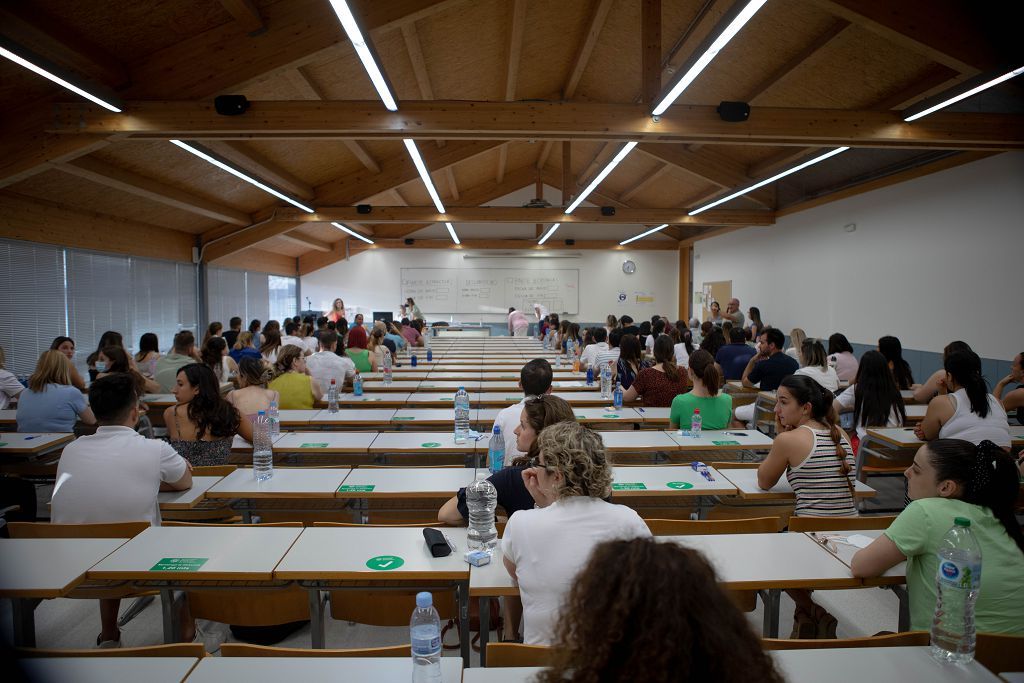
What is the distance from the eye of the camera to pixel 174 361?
6.38m

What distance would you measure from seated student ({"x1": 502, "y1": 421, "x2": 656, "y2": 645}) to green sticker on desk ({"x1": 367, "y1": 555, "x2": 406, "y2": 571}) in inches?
19.9

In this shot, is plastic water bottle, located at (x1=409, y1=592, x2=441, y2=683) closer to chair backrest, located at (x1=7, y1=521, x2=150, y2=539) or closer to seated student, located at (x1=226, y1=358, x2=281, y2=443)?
chair backrest, located at (x1=7, y1=521, x2=150, y2=539)

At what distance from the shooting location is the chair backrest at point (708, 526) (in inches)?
94.9

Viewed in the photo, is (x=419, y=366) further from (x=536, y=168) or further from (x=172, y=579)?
(x=536, y=168)

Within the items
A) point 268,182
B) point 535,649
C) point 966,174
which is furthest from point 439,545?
point 966,174

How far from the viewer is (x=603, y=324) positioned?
686 inches

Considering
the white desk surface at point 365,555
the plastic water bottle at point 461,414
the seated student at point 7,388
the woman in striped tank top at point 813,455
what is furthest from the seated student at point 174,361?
the woman in striped tank top at point 813,455

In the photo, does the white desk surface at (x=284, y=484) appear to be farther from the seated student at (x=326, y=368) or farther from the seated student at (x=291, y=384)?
the seated student at (x=326, y=368)

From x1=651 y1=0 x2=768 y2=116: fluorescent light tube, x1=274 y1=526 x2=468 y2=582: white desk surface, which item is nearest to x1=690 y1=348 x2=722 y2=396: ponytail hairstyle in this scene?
x1=274 y1=526 x2=468 y2=582: white desk surface

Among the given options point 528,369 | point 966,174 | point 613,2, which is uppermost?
point 613,2

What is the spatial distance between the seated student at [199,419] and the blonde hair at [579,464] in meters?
2.54

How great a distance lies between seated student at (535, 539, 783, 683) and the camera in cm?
83

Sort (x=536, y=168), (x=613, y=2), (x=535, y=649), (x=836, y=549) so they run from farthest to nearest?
(x=536, y=168)
(x=613, y=2)
(x=836, y=549)
(x=535, y=649)

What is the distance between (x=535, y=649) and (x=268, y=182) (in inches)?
332
